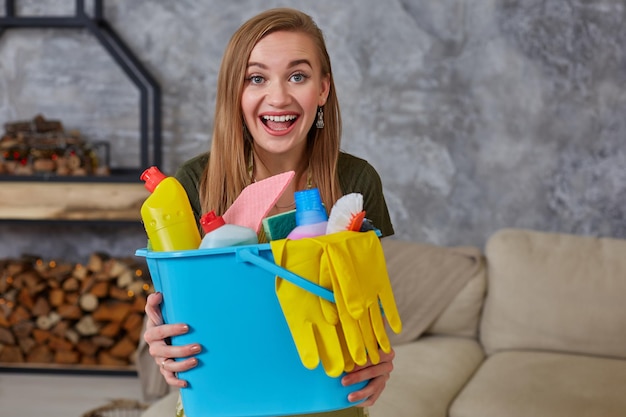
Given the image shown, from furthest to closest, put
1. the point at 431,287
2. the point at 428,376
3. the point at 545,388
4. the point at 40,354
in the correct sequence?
the point at 40,354, the point at 431,287, the point at 428,376, the point at 545,388

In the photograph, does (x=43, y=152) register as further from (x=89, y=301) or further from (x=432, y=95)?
(x=432, y=95)

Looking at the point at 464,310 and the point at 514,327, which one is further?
the point at 464,310

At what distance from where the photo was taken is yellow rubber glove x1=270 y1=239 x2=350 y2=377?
3.40 feet

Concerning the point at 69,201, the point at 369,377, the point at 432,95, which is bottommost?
the point at 69,201

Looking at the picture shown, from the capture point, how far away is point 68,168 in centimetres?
375

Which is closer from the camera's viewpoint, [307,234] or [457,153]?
[307,234]

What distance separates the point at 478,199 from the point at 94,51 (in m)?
2.04

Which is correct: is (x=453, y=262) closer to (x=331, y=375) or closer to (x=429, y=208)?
(x=429, y=208)

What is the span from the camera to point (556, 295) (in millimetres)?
2904

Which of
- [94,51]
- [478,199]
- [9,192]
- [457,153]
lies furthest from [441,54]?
[9,192]

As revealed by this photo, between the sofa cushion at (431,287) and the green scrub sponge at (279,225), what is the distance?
1.90 meters

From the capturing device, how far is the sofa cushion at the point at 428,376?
228 cm

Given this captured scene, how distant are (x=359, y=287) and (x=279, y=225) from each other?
15 cm

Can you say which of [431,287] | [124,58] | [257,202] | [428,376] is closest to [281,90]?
[257,202]
